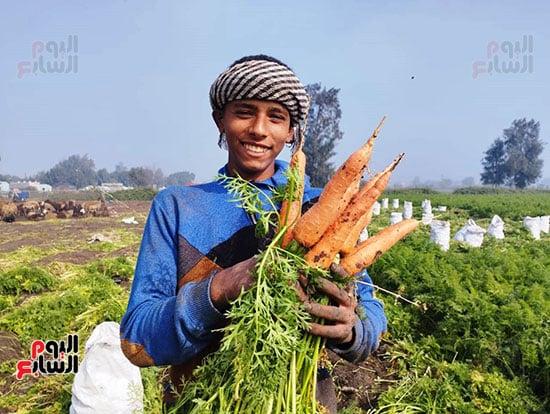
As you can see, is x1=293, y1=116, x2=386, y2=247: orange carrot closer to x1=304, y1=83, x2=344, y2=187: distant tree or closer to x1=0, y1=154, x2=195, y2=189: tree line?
x1=304, y1=83, x2=344, y2=187: distant tree

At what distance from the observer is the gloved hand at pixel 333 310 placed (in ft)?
4.17

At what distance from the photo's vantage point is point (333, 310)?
1.29 meters

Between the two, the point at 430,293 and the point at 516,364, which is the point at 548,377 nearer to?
the point at 516,364

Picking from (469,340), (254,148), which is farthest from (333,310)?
(469,340)

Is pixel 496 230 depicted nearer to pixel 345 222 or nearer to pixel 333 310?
pixel 345 222

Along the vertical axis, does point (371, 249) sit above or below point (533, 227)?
above

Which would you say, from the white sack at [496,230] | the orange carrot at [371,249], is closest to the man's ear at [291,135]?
the orange carrot at [371,249]

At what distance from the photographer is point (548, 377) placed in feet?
13.7

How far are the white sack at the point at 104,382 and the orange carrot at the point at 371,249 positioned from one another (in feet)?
7.48

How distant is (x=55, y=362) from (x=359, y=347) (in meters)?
4.82

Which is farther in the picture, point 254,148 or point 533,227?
point 533,227

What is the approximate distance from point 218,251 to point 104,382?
2.21m

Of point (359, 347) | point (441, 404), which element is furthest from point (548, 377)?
point (359, 347)

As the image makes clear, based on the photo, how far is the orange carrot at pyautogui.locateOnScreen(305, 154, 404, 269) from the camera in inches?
55.8
